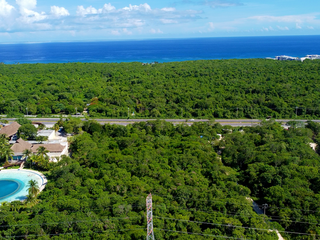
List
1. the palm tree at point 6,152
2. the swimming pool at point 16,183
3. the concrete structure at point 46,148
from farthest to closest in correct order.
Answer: the concrete structure at point 46,148 < the palm tree at point 6,152 < the swimming pool at point 16,183

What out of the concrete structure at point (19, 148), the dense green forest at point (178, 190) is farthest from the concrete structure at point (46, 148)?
the dense green forest at point (178, 190)

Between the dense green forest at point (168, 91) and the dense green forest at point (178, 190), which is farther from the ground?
the dense green forest at point (168, 91)

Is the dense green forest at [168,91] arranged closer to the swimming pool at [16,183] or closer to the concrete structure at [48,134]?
the concrete structure at [48,134]

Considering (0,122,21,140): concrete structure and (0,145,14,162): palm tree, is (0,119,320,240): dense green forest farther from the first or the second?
(0,122,21,140): concrete structure

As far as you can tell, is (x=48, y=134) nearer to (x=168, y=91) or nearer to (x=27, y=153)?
(x=27, y=153)

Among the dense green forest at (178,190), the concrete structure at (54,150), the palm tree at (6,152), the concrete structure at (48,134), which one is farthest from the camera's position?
the concrete structure at (48,134)

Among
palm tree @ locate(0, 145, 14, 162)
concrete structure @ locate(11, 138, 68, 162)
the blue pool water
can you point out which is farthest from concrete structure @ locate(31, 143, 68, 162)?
the blue pool water
